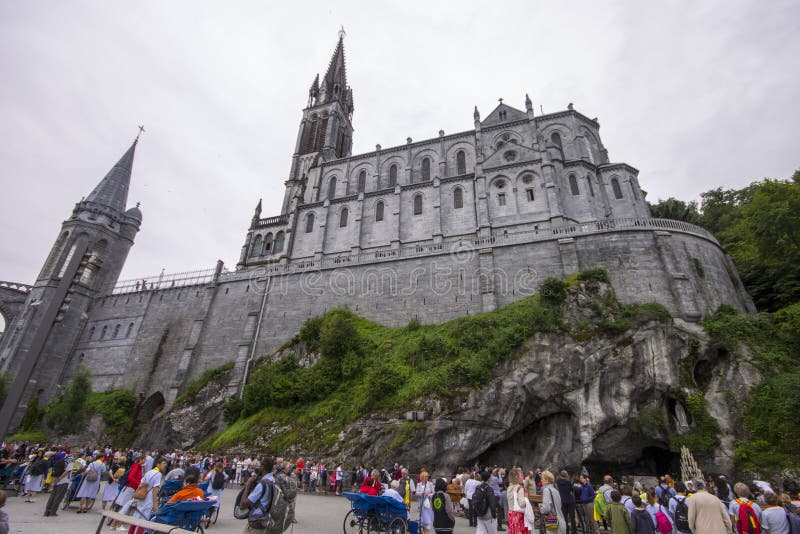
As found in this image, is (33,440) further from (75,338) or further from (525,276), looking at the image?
(525,276)

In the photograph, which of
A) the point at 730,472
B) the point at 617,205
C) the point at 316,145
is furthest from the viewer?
the point at 316,145

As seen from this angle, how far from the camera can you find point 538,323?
2048cm

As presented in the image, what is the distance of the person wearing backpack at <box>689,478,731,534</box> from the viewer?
607cm

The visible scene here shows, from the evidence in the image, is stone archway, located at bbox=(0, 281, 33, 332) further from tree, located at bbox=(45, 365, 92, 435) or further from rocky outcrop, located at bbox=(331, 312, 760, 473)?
rocky outcrop, located at bbox=(331, 312, 760, 473)

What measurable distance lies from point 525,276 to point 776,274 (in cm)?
1443

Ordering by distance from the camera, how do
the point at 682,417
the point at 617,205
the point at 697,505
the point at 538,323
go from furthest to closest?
the point at 617,205 < the point at 538,323 < the point at 682,417 < the point at 697,505

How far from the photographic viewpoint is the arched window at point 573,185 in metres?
33.8

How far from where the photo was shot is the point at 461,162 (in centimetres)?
4184

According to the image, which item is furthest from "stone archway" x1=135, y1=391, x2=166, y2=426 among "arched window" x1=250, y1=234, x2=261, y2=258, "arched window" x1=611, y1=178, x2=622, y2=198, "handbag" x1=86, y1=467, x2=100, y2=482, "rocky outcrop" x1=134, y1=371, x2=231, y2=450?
"arched window" x1=611, y1=178, x2=622, y2=198

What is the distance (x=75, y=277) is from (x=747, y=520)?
43141 mm

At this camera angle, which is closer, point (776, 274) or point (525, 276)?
point (776, 274)

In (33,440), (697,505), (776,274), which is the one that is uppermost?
(776,274)

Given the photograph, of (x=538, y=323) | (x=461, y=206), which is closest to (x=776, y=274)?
(x=538, y=323)

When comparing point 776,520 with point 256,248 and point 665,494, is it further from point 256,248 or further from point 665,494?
point 256,248
